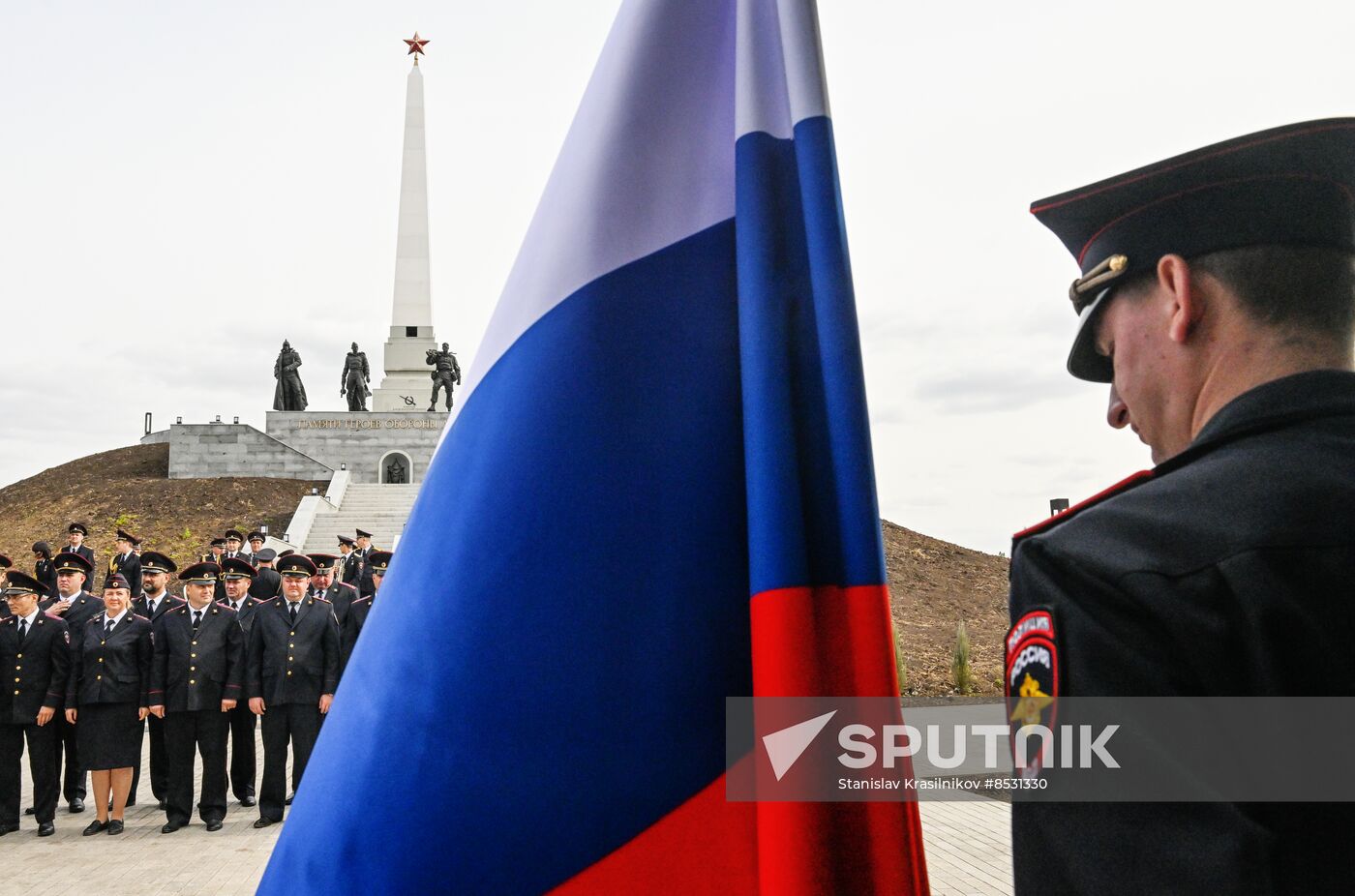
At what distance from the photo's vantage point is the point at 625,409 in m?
1.29

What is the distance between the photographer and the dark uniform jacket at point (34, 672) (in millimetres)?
7930

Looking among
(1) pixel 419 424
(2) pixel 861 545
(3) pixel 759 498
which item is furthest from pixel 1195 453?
(1) pixel 419 424

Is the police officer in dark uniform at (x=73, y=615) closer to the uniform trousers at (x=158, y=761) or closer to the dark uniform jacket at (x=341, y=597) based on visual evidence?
the uniform trousers at (x=158, y=761)

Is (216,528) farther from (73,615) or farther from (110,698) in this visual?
(110,698)

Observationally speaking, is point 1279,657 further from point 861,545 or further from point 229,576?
point 229,576

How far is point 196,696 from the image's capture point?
802cm

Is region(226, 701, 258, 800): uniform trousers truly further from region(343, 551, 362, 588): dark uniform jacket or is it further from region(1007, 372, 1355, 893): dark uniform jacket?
region(1007, 372, 1355, 893): dark uniform jacket

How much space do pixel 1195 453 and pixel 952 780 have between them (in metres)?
8.34

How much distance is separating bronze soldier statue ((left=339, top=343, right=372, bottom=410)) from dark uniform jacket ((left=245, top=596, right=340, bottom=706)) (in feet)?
87.5

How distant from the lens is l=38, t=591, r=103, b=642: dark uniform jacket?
8336 millimetres

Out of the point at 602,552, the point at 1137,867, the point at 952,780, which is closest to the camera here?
the point at 1137,867

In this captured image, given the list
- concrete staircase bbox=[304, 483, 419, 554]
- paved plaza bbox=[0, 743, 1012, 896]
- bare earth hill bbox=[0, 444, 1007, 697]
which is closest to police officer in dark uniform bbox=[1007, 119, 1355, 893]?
paved plaza bbox=[0, 743, 1012, 896]

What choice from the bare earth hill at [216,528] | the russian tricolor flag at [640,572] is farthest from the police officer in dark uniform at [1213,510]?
the bare earth hill at [216,528]

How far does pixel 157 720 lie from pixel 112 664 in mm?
997
